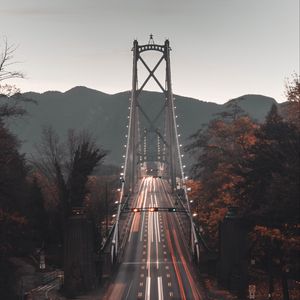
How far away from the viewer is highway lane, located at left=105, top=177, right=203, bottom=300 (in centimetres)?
4858

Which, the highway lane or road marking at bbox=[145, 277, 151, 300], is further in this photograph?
the highway lane

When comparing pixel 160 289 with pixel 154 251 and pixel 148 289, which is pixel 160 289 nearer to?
pixel 148 289

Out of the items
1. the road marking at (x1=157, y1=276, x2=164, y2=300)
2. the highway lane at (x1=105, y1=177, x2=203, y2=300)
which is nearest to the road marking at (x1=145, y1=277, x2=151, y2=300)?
the highway lane at (x1=105, y1=177, x2=203, y2=300)

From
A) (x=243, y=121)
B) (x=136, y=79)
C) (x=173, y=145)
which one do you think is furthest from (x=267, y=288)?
(x=136, y=79)

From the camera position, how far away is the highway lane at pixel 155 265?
48584 mm

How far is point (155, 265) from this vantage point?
6253 centimetres

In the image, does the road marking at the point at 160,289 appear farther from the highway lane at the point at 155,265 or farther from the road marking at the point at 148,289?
the road marking at the point at 148,289

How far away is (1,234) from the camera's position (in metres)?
29.3

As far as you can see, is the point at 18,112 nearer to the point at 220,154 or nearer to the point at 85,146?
the point at 85,146

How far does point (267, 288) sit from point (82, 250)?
49.3 feet

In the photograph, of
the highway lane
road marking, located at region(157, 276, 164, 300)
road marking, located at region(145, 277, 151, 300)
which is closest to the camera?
→ road marking, located at region(157, 276, 164, 300)

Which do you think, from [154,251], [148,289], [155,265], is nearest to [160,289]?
[148,289]

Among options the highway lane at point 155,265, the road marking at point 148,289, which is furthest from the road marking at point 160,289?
the road marking at point 148,289

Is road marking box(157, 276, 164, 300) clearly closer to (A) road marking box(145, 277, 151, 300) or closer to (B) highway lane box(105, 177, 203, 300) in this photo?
(B) highway lane box(105, 177, 203, 300)
